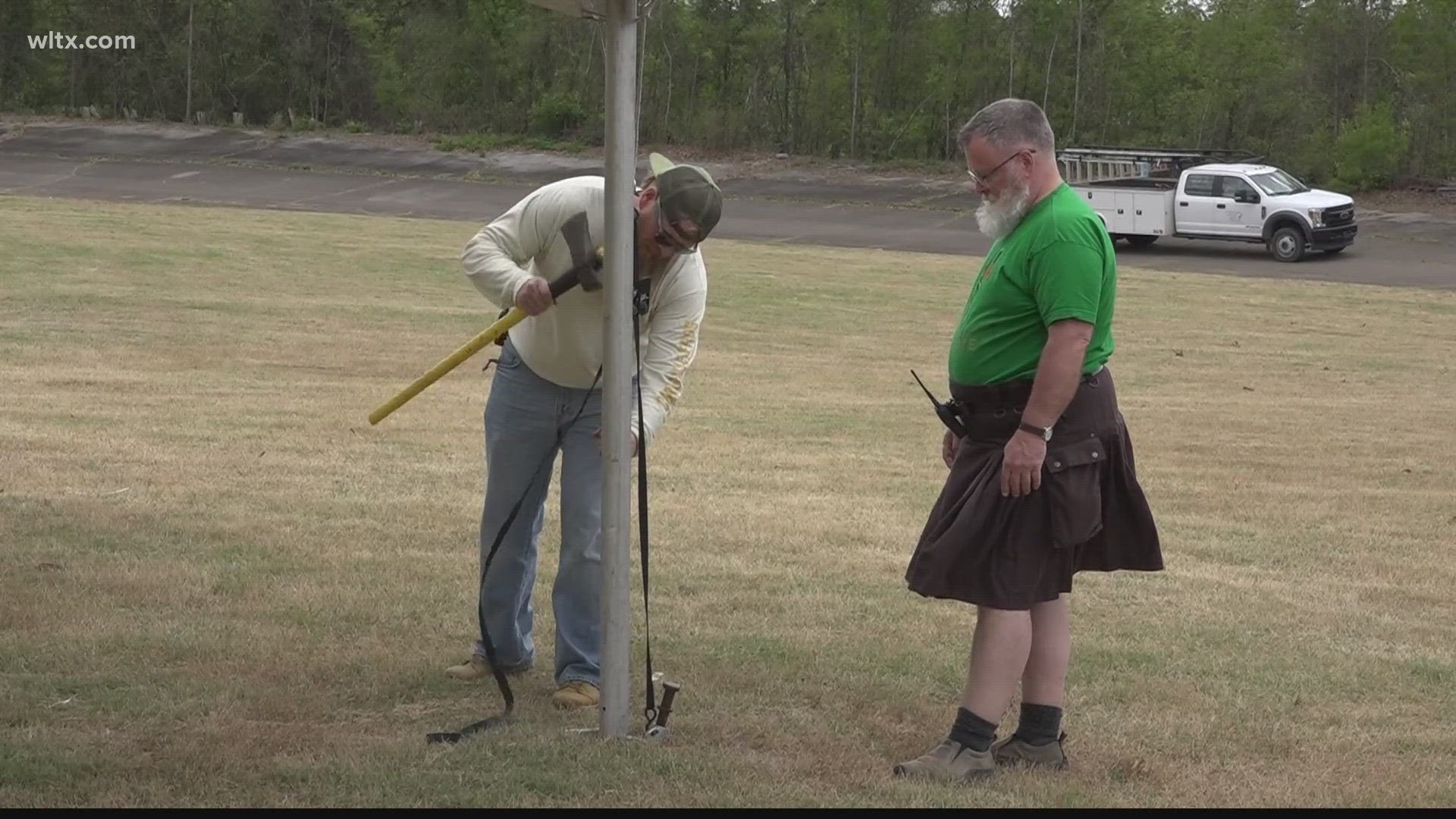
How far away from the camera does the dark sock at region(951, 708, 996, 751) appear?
4.68m

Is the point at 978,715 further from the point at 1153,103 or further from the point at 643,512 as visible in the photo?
the point at 1153,103

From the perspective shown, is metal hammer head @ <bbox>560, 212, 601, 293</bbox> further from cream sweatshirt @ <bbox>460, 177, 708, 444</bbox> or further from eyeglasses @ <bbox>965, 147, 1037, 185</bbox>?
eyeglasses @ <bbox>965, 147, 1037, 185</bbox>

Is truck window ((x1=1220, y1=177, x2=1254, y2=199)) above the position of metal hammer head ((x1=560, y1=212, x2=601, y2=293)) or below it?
below

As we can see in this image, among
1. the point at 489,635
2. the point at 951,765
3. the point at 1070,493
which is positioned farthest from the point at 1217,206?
the point at 951,765

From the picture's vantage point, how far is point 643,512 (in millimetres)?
4953

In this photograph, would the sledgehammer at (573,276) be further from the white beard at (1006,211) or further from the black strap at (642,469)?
the white beard at (1006,211)

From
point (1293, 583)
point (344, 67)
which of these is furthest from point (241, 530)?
point (344, 67)

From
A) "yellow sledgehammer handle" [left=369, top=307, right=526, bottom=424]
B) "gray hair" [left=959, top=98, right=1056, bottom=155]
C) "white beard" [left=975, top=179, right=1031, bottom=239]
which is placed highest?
"gray hair" [left=959, top=98, right=1056, bottom=155]

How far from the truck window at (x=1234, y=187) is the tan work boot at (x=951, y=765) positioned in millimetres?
28190

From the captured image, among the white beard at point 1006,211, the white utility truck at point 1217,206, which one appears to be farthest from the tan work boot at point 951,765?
the white utility truck at point 1217,206

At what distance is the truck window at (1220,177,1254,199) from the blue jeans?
27.8 metres

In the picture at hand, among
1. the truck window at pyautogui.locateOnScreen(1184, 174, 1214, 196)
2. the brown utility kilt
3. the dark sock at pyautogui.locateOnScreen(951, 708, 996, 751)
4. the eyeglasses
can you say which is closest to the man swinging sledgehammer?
the eyeglasses

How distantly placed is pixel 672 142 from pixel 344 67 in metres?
10.4

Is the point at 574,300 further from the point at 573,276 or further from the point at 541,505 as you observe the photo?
the point at 541,505
